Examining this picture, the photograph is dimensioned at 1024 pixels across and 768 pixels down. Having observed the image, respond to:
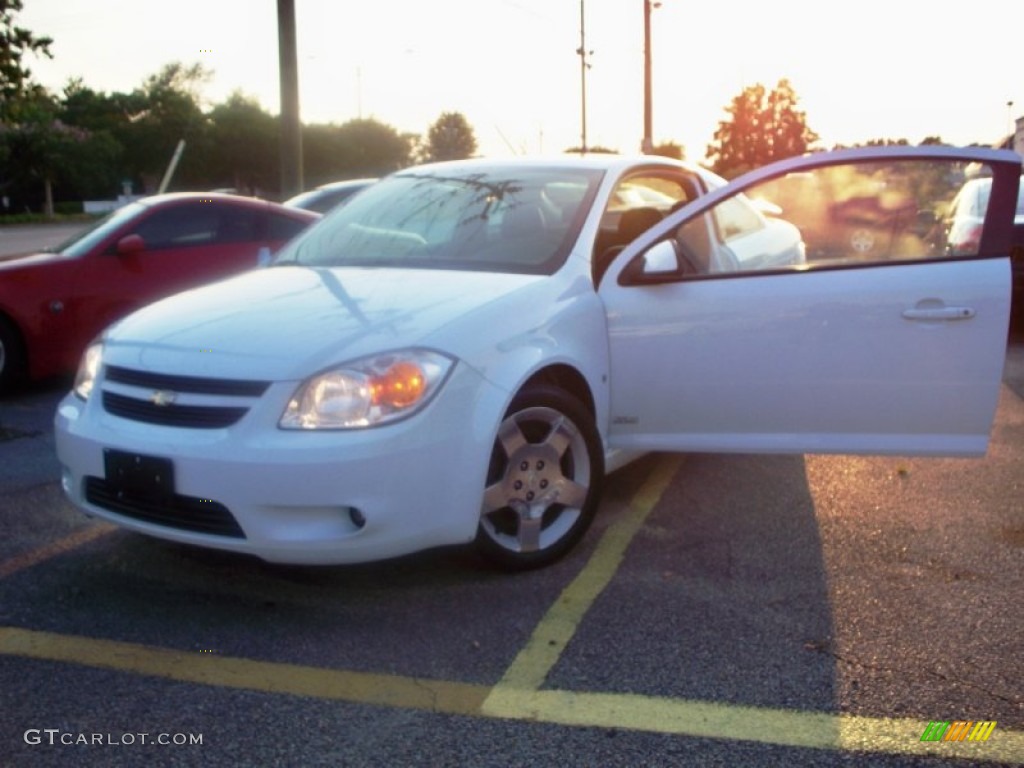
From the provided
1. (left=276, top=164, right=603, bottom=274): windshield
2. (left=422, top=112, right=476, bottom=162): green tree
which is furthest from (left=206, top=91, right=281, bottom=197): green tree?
Answer: (left=276, top=164, right=603, bottom=274): windshield

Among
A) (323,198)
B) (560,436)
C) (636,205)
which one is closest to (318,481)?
(560,436)

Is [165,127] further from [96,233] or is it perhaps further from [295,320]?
[295,320]

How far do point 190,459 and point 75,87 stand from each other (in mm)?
71186

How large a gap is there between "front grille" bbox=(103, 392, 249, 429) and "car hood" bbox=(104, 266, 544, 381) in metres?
0.12

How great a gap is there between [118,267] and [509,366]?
506cm

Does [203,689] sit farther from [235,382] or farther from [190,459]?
[235,382]

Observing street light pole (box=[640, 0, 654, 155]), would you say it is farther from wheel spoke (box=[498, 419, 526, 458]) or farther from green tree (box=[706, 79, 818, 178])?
wheel spoke (box=[498, 419, 526, 458])

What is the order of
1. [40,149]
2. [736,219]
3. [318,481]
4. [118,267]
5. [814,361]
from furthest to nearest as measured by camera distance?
[40,149] → [118,267] → [736,219] → [814,361] → [318,481]

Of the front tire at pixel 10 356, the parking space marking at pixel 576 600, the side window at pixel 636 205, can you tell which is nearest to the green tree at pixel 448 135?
the front tire at pixel 10 356

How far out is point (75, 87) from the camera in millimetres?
68000

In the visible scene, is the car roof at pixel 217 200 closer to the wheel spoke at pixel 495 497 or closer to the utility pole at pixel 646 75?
the wheel spoke at pixel 495 497

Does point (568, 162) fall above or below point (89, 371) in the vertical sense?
above

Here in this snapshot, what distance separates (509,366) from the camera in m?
3.97

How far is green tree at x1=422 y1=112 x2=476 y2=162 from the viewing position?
42.1 metres
